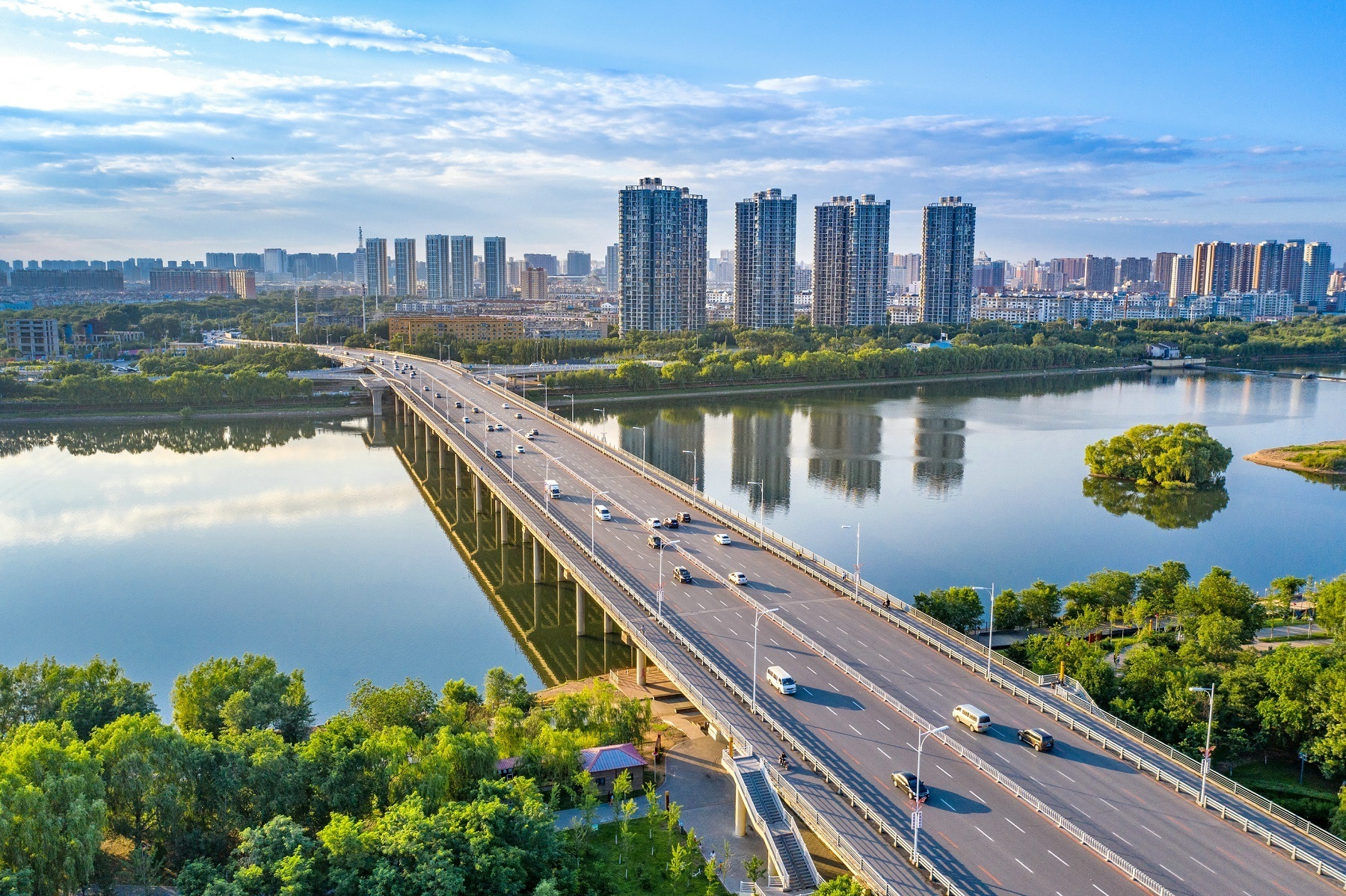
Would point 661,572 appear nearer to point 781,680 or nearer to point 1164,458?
point 781,680

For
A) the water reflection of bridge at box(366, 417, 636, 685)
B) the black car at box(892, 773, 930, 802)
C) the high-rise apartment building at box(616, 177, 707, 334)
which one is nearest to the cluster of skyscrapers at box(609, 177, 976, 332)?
the high-rise apartment building at box(616, 177, 707, 334)

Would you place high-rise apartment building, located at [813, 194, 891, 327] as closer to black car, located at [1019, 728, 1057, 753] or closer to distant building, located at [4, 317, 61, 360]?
distant building, located at [4, 317, 61, 360]

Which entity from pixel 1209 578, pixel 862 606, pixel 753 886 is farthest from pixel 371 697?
pixel 1209 578

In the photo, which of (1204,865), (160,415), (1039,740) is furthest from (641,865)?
(160,415)

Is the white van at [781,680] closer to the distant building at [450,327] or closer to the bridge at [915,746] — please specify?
the bridge at [915,746]

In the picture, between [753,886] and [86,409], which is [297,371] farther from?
[753,886]

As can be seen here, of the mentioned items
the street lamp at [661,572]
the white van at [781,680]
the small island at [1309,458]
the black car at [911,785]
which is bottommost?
the small island at [1309,458]

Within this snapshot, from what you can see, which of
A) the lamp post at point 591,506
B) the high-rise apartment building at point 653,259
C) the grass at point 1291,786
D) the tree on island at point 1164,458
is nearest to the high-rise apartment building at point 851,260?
the high-rise apartment building at point 653,259

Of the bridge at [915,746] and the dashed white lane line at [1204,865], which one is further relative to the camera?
the bridge at [915,746]
